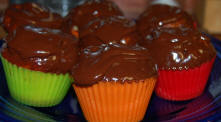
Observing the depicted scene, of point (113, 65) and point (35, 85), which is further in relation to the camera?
point (35, 85)

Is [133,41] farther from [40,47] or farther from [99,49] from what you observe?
[40,47]

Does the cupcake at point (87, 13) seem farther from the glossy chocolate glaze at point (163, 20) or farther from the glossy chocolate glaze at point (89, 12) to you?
the glossy chocolate glaze at point (163, 20)

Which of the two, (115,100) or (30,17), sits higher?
(30,17)

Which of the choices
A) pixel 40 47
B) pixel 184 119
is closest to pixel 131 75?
pixel 184 119

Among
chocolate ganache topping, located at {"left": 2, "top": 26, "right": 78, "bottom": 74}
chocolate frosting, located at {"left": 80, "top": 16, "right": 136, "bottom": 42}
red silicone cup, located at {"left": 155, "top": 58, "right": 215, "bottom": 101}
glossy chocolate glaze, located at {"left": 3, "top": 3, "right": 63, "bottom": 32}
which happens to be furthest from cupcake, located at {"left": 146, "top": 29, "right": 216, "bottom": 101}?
glossy chocolate glaze, located at {"left": 3, "top": 3, "right": 63, "bottom": 32}

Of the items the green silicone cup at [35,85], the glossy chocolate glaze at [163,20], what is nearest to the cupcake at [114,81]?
the green silicone cup at [35,85]

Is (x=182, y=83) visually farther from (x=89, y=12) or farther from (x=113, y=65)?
(x=89, y=12)

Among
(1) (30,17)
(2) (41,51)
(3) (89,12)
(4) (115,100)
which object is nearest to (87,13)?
(3) (89,12)
